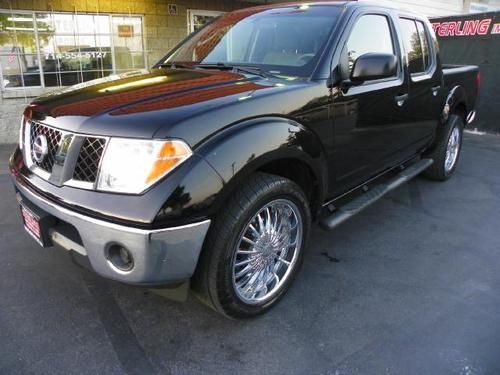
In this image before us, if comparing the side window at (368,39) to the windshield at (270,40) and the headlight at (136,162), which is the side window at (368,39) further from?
the headlight at (136,162)

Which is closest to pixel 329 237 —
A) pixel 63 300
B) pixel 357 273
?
pixel 357 273

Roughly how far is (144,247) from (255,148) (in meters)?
0.76

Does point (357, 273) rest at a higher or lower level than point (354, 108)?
lower

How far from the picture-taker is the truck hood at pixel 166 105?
77.2 inches

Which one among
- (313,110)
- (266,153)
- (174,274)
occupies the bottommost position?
(174,274)

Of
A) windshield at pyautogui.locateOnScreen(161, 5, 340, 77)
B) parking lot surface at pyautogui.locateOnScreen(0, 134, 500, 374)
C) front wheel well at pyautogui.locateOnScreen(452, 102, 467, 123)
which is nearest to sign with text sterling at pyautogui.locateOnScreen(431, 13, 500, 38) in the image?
front wheel well at pyautogui.locateOnScreen(452, 102, 467, 123)

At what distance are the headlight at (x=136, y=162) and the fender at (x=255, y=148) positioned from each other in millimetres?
124

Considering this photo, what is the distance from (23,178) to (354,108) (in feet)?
7.11

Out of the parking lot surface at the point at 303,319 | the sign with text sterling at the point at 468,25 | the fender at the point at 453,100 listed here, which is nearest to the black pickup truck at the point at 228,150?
the parking lot surface at the point at 303,319

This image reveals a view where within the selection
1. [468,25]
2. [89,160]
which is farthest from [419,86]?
[468,25]

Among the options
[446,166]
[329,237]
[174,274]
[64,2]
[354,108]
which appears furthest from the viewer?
[64,2]

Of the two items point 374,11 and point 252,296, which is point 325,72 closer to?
point 374,11

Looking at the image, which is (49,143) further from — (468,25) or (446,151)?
(468,25)

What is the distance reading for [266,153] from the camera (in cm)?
227
